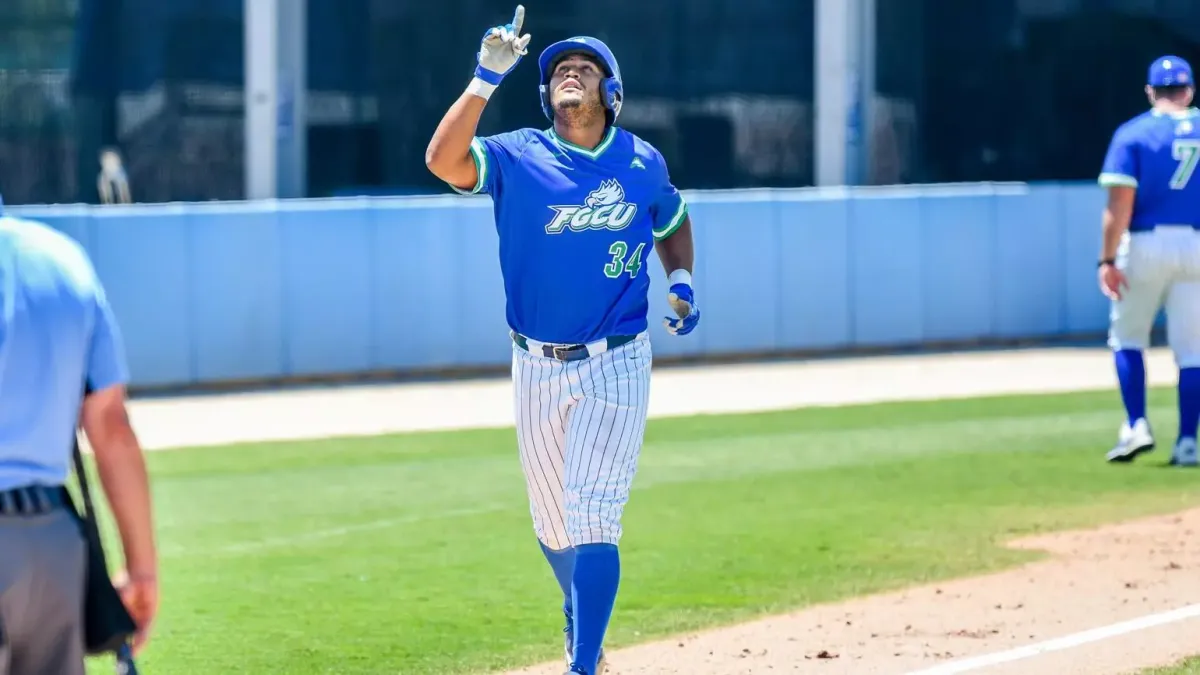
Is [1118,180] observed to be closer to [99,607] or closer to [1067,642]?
[1067,642]

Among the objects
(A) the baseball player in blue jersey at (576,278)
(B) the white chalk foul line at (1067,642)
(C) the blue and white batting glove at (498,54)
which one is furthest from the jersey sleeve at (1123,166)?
(C) the blue and white batting glove at (498,54)

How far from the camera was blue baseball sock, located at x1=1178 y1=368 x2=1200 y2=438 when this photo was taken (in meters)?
10.7

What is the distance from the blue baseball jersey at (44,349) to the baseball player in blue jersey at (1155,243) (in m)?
7.80

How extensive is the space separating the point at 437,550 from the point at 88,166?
12.7 metres

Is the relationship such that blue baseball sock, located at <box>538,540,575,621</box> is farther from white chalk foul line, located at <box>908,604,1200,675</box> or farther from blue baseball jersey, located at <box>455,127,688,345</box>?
white chalk foul line, located at <box>908,604,1200,675</box>

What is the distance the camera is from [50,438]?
3332 mm

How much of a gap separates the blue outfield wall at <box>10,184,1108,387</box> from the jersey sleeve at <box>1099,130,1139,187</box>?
5643 millimetres

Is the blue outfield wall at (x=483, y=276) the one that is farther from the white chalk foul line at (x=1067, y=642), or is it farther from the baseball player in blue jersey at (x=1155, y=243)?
the white chalk foul line at (x=1067, y=642)

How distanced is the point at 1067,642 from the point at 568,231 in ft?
7.38

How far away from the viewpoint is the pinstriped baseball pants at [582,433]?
18.5ft

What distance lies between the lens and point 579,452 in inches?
224

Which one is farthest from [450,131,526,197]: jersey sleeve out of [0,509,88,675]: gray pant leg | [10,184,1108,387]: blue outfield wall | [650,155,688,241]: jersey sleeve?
[10,184,1108,387]: blue outfield wall

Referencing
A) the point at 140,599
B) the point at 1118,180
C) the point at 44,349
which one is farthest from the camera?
the point at 1118,180

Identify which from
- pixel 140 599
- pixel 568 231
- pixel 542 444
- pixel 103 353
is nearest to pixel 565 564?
pixel 542 444
